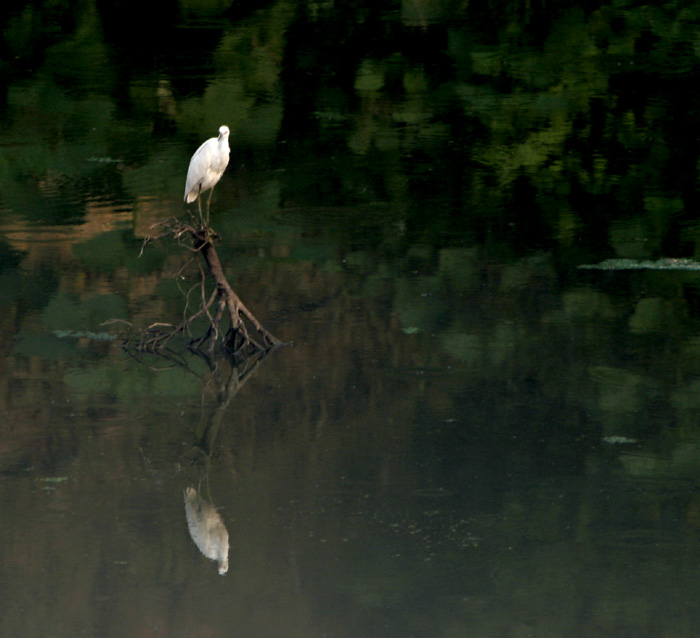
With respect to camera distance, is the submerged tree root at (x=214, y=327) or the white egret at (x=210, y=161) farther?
the white egret at (x=210, y=161)

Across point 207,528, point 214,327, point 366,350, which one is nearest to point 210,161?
point 214,327

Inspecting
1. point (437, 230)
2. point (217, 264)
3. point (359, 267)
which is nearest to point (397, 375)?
point (217, 264)

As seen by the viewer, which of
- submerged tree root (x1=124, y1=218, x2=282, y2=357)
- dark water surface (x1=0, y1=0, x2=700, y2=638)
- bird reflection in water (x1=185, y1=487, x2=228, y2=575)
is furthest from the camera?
submerged tree root (x1=124, y1=218, x2=282, y2=357)

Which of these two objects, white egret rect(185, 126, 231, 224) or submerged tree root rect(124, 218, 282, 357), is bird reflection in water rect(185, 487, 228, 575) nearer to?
submerged tree root rect(124, 218, 282, 357)

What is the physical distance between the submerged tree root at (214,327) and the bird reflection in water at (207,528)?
1.63 metres

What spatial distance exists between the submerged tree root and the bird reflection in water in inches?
64.1

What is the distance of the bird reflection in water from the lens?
539 cm

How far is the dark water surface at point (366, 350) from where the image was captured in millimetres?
5184

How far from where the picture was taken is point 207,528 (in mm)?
5617

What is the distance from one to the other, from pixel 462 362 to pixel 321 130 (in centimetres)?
567

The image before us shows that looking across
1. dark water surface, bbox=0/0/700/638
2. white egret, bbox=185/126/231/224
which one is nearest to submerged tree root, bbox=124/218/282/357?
dark water surface, bbox=0/0/700/638

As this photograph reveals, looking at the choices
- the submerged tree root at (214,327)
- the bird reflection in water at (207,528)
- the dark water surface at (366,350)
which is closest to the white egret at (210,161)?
Answer: the submerged tree root at (214,327)

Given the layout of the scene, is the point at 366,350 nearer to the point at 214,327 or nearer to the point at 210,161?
the point at 214,327

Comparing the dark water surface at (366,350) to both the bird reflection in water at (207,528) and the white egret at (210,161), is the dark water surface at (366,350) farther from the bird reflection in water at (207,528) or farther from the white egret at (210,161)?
the white egret at (210,161)
